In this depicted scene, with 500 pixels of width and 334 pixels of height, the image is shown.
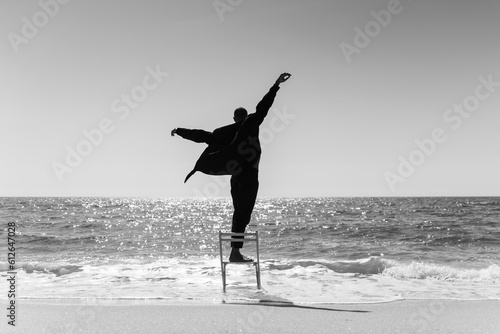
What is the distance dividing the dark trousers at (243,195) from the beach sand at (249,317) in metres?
1.12

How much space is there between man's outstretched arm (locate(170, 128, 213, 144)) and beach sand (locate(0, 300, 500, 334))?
201 cm

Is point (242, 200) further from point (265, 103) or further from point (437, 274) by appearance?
point (437, 274)

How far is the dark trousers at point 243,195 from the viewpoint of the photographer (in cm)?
633

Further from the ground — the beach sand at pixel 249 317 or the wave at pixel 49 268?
the beach sand at pixel 249 317

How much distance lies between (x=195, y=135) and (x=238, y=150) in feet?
1.93

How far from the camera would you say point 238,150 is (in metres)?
6.21

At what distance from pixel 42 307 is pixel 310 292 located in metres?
3.70

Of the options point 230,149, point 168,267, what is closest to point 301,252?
point 168,267

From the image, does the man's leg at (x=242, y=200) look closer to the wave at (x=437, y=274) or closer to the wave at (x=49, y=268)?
the wave at (x=437, y=274)

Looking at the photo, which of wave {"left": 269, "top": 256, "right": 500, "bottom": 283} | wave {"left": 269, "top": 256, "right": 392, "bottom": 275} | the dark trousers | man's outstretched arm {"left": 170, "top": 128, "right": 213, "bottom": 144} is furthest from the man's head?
wave {"left": 269, "top": 256, "right": 392, "bottom": 275}

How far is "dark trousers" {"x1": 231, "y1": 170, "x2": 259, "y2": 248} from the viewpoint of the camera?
20.8 ft

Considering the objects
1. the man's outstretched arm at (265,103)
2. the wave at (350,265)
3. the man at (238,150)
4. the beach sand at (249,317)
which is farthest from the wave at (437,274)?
the man's outstretched arm at (265,103)

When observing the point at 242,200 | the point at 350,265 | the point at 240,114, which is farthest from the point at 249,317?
the point at 350,265

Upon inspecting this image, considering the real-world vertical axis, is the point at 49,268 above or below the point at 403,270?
above
